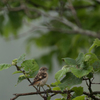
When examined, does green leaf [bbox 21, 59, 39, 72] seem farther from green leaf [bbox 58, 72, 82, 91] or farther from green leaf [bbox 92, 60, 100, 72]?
green leaf [bbox 92, 60, 100, 72]

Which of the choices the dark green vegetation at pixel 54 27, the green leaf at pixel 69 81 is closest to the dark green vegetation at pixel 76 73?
the green leaf at pixel 69 81

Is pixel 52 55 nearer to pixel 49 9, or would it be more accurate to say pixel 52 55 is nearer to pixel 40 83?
pixel 49 9

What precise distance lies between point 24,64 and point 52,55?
30.4 ft

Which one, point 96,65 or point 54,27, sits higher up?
point 54,27

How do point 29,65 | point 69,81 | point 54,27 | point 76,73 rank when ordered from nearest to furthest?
1. point 76,73
2. point 69,81
3. point 29,65
4. point 54,27

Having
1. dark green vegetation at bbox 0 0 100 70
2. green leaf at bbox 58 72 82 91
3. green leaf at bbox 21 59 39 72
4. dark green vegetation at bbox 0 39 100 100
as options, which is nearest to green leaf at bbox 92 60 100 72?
dark green vegetation at bbox 0 39 100 100

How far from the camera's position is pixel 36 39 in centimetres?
1207

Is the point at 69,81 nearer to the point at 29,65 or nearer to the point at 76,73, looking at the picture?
the point at 76,73

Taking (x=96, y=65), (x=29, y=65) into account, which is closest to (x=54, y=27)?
(x=29, y=65)

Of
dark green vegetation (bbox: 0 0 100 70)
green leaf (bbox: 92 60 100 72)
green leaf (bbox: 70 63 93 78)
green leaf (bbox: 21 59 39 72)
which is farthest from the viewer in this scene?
dark green vegetation (bbox: 0 0 100 70)

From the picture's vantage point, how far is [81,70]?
104 inches

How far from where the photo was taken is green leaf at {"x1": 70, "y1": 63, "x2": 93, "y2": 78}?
2572 millimetres

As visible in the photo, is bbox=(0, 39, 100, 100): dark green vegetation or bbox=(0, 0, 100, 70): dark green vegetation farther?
bbox=(0, 0, 100, 70): dark green vegetation

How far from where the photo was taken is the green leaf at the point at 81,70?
2.57m
